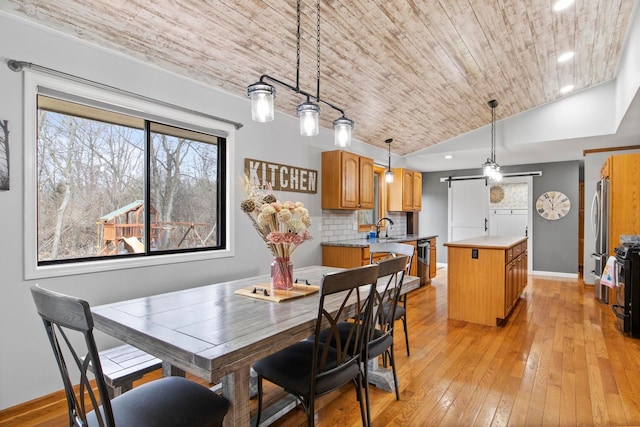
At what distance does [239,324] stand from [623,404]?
8.21 ft

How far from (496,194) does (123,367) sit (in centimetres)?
750

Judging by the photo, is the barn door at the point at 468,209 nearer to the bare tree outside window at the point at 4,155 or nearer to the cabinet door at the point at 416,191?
the cabinet door at the point at 416,191

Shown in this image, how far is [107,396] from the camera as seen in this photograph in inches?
43.2

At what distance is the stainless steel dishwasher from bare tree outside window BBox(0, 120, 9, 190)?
5.02 m

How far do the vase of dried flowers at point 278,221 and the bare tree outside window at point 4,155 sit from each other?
1.49 meters

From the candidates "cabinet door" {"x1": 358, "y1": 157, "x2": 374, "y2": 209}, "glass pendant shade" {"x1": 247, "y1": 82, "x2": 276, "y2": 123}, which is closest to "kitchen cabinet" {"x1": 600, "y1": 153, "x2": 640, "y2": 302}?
"cabinet door" {"x1": 358, "y1": 157, "x2": 374, "y2": 209}

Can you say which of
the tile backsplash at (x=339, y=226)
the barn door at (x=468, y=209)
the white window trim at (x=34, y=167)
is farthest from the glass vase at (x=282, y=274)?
the barn door at (x=468, y=209)

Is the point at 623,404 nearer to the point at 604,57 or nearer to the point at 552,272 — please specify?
the point at 604,57

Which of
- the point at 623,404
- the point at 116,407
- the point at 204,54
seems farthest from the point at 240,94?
the point at 623,404

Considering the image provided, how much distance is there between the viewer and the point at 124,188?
2783 millimetres

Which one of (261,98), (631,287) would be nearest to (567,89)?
A: (631,287)

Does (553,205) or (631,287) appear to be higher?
(553,205)

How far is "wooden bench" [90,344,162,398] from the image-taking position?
1747 millimetres

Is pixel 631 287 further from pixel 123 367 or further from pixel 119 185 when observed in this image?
pixel 119 185
